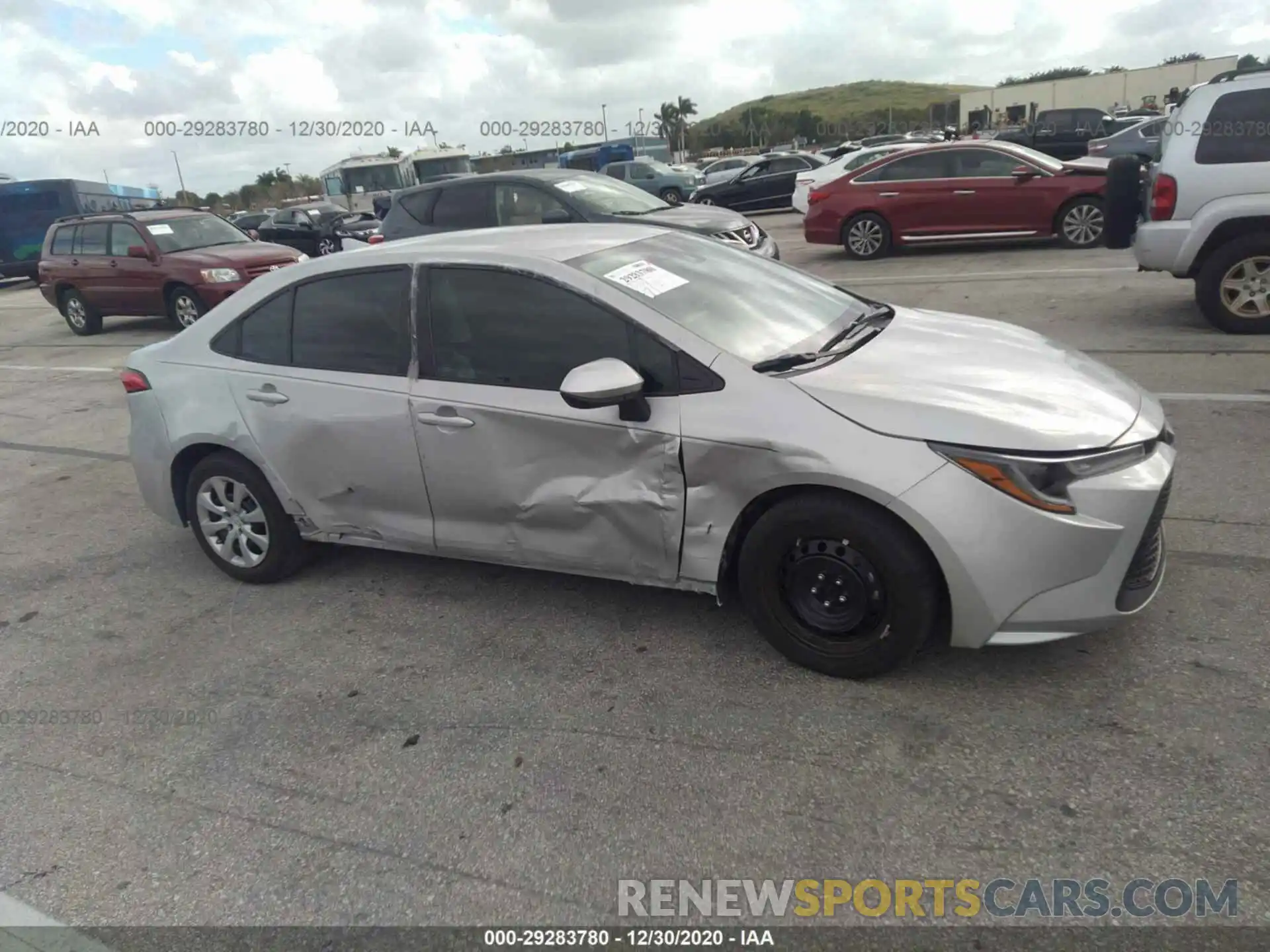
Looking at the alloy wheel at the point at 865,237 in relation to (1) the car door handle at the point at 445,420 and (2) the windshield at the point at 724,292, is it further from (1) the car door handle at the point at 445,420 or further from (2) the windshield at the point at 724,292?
(1) the car door handle at the point at 445,420

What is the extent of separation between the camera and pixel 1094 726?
2855 millimetres

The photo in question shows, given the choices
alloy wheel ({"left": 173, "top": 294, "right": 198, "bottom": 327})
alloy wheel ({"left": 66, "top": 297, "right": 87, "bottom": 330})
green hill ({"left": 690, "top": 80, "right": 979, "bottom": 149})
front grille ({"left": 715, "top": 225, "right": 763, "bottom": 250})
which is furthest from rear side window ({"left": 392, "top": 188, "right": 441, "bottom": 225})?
green hill ({"left": 690, "top": 80, "right": 979, "bottom": 149})

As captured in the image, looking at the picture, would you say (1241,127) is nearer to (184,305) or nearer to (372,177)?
Answer: (184,305)

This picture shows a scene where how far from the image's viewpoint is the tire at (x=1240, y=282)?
22.8 feet

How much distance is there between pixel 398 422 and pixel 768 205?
20.3 m

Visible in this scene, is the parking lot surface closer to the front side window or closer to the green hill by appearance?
the front side window

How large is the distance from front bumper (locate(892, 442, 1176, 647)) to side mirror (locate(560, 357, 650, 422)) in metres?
0.94

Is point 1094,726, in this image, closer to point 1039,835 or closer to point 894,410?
point 1039,835

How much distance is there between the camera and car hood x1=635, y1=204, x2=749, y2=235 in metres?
9.67

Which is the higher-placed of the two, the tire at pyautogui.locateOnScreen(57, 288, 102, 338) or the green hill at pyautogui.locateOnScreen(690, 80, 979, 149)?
the green hill at pyautogui.locateOnScreen(690, 80, 979, 149)

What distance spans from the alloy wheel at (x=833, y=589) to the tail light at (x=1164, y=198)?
5798 mm

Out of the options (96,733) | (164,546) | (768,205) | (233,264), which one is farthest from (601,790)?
(768,205)

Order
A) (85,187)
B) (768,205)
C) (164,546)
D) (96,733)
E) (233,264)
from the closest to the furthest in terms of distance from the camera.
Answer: (96,733), (164,546), (233,264), (768,205), (85,187)

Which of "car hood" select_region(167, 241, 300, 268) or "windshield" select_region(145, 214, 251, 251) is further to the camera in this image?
"windshield" select_region(145, 214, 251, 251)
